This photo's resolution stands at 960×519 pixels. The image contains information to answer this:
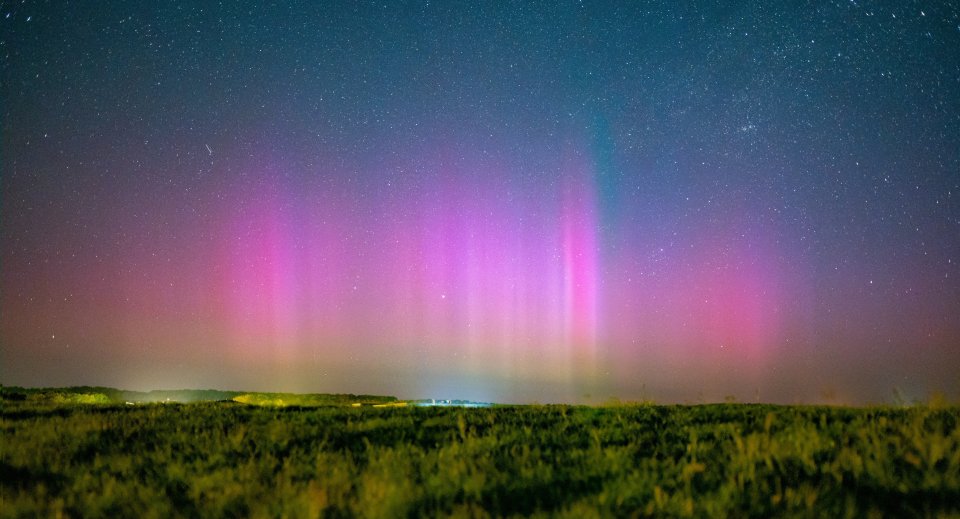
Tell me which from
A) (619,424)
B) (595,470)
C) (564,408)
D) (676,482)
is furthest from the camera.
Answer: (564,408)

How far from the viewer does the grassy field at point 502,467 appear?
205 inches

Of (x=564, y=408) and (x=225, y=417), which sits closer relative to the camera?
(x=225, y=417)

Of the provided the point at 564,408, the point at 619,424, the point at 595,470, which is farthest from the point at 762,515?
the point at 564,408

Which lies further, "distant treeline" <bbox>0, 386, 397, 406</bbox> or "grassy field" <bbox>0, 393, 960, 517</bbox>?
"distant treeline" <bbox>0, 386, 397, 406</bbox>

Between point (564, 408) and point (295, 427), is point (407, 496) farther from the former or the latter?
point (564, 408)

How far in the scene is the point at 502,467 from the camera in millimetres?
6520

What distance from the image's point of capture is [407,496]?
17.9 ft

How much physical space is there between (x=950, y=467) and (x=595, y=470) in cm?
307

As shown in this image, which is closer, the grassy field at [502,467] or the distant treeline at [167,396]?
the grassy field at [502,467]

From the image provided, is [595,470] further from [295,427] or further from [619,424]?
[295,427]

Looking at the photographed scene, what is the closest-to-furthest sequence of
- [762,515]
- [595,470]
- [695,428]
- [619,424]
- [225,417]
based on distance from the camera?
[762,515] → [595,470] → [695,428] → [619,424] → [225,417]

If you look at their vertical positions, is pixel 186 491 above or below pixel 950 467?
below

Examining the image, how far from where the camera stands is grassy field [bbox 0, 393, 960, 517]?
5.20m

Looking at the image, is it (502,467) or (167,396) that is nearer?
(502,467)
